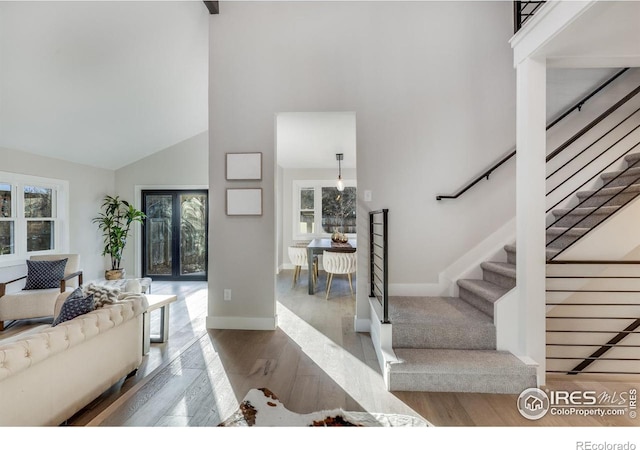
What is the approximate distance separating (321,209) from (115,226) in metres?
4.11

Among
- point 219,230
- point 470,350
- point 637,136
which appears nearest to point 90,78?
point 219,230

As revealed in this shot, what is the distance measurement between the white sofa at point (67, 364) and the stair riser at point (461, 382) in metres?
1.91

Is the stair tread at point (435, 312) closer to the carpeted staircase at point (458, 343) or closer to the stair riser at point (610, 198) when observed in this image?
the carpeted staircase at point (458, 343)

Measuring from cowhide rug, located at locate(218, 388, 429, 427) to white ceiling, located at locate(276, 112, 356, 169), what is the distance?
2717 mm

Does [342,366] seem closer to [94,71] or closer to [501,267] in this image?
[501,267]

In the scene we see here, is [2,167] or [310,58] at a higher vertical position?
[310,58]

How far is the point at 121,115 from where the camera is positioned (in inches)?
170

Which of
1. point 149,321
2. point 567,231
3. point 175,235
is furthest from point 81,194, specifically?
point 567,231

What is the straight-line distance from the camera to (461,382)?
2.03 m

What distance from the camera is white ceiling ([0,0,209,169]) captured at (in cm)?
287

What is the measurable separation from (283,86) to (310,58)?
411 mm

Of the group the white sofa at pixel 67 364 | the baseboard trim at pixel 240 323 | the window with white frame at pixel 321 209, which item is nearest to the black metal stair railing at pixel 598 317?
the baseboard trim at pixel 240 323

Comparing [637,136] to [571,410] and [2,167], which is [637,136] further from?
[2,167]

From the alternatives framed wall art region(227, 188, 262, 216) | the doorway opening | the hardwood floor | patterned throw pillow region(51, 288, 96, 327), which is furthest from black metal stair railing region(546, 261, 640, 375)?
the doorway opening
